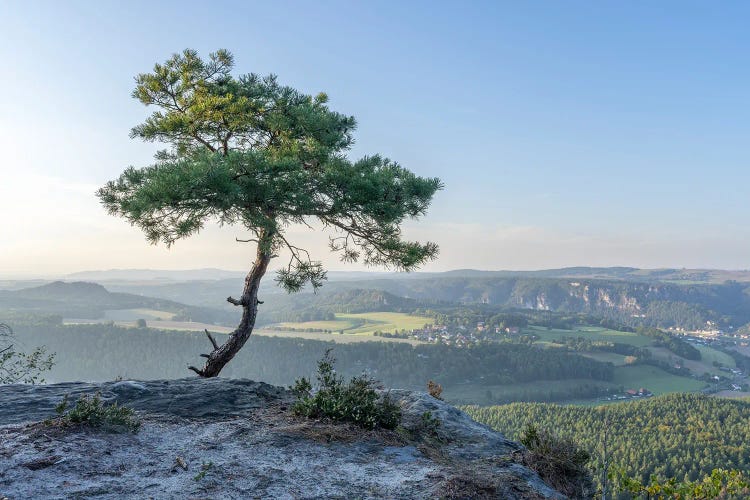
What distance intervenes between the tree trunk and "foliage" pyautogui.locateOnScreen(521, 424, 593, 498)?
301 inches

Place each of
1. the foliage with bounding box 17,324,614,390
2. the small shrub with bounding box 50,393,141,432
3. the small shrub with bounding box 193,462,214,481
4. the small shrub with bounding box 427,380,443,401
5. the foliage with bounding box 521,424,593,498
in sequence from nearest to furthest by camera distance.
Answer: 1. the small shrub with bounding box 193,462,214,481
2. the small shrub with bounding box 50,393,141,432
3. the foliage with bounding box 521,424,593,498
4. the small shrub with bounding box 427,380,443,401
5. the foliage with bounding box 17,324,614,390

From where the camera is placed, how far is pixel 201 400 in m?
9.41

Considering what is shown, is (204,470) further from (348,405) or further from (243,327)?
(243,327)

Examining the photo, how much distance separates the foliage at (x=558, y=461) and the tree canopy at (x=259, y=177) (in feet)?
17.6

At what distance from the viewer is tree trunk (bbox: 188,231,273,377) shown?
40.5 feet

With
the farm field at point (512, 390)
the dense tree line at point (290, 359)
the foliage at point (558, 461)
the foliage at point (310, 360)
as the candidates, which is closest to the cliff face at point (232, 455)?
the foliage at point (558, 461)

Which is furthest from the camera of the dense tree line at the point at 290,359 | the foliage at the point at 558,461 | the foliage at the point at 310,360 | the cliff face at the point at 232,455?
the foliage at the point at 310,360

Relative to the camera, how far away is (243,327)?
12.5m

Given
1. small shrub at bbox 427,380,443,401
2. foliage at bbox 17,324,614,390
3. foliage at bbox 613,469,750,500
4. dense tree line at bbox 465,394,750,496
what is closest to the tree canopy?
small shrub at bbox 427,380,443,401

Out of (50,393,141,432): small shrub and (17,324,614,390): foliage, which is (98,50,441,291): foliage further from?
(17,324,614,390): foliage

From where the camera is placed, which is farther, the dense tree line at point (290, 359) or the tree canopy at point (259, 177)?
the dense tree line at point (290, 359)

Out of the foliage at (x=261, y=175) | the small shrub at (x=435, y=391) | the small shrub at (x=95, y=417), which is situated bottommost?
the small shrub at (x=435, y=391)

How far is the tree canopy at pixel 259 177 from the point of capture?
960cm

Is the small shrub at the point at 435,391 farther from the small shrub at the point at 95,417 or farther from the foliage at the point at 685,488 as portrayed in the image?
the small shrub at the point at 95,417
